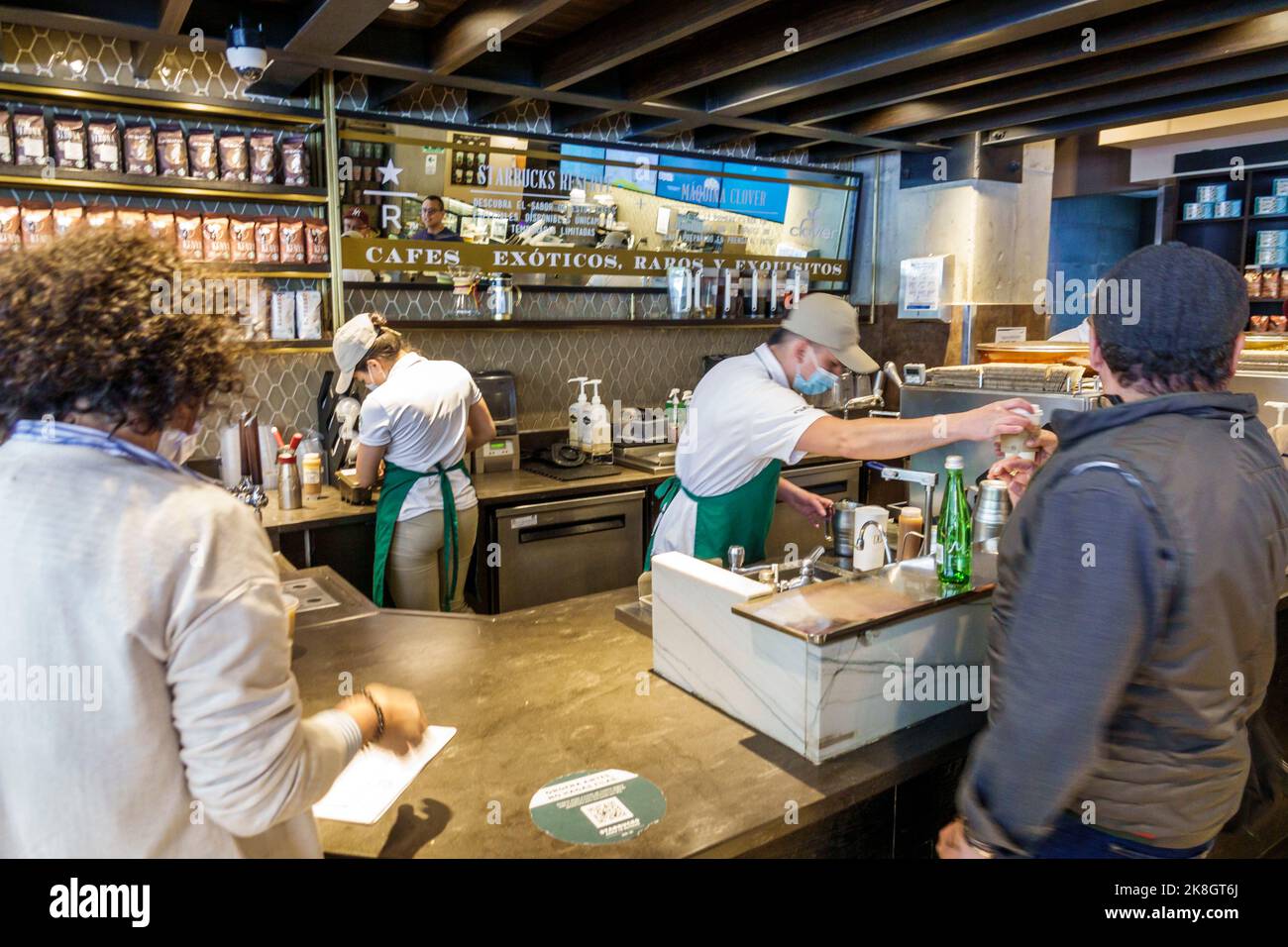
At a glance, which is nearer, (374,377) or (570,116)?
(374,377)

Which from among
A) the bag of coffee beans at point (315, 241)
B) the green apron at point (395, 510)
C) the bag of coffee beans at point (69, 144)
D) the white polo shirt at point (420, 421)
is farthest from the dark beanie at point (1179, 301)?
the bag of coffee beans at point (69, 144)

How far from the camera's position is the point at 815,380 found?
3.02 meters

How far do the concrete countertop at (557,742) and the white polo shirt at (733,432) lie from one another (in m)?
0.73

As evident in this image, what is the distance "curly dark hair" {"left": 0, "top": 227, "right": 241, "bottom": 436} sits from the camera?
104cm

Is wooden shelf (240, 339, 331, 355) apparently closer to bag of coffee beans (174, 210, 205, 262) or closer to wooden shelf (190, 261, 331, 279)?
wooden shelf (190, 261, 331, 279)

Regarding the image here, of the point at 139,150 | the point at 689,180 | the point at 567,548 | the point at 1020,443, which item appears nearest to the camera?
the point at 1020,443

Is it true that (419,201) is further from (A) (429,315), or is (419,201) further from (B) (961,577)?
(B) (961,577)

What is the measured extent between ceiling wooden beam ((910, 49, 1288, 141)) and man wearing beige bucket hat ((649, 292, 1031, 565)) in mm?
2135

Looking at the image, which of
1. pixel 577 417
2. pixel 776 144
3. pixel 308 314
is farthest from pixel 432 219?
pixel 776 144

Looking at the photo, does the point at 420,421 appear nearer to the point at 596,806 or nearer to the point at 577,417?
the point at 577,417

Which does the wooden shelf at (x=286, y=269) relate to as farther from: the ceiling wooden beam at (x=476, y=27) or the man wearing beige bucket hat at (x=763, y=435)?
the man wearing beige bucket hat at (x=763, y=435)

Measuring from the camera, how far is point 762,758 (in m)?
1.73

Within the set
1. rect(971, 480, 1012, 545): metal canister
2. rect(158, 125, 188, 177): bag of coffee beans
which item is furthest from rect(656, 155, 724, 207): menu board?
rect(971, 480, 1012, 545): metal canister

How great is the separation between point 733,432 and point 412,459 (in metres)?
1.52
